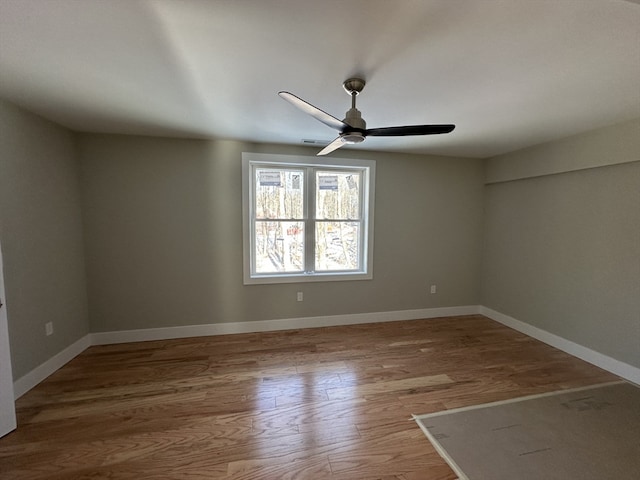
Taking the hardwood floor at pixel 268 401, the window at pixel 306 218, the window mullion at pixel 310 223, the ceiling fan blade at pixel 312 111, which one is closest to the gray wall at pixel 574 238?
the hardwood floor at pixel 268 401

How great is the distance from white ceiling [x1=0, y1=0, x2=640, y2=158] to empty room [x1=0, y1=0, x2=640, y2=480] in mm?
16

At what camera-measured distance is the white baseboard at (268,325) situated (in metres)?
3.01

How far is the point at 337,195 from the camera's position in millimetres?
3578

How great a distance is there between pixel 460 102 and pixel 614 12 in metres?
0.92

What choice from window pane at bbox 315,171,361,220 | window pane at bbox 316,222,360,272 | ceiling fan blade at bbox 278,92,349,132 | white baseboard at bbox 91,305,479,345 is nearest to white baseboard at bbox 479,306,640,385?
white baseboard at bbox 91,305,479,345

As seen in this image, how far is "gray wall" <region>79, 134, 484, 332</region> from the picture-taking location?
290cm

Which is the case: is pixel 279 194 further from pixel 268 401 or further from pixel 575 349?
pixel 575 349

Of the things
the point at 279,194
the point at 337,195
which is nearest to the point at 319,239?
the point at 337,195

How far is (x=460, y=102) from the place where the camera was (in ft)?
6.64

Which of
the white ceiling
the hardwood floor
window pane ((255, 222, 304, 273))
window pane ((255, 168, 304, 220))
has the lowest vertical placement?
the hardwood floor

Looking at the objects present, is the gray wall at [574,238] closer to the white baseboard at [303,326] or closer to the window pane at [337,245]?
the white baseboard at [303,326]

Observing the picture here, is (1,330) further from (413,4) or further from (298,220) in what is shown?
(413,4)

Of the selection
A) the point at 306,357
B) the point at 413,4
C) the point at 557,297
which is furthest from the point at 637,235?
the point at 306,357

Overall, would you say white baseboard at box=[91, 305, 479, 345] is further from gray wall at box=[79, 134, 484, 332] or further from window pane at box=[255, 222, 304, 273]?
window pane at box=[255, 222, 304, 273]
